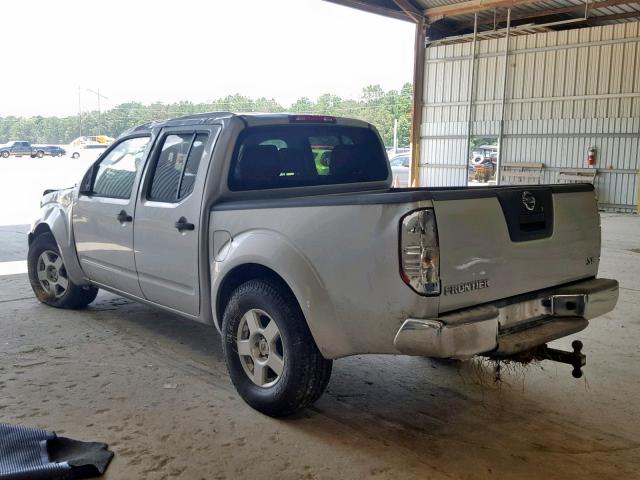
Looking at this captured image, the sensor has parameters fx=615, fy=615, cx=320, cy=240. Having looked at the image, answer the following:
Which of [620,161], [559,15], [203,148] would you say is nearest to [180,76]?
[559,15]

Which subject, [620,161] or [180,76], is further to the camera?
[180,76]

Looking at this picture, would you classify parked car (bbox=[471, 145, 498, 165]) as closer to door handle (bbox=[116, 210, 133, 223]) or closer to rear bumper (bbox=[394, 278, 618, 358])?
door handle (bbox=[116, 210, 133, 223])

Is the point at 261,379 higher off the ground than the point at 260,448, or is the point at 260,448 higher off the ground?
the point at 261,379

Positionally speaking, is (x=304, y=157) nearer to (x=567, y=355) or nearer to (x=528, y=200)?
(x=528, y=200)

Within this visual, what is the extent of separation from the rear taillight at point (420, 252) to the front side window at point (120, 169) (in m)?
2.63

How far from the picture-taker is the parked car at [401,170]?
23597 millimetres

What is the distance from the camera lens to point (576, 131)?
723 inches

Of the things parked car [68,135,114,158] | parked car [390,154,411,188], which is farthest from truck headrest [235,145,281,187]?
parked car [68,135,114,158]

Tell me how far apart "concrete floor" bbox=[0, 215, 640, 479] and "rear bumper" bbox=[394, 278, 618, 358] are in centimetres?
60

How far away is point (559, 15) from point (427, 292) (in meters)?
20.0

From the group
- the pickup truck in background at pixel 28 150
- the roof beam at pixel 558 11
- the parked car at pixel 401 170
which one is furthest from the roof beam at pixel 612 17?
the pickup truck in background at pixel 28 150

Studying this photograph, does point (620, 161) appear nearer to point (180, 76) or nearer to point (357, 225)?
point (357, 225)

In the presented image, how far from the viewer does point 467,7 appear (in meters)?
19.2

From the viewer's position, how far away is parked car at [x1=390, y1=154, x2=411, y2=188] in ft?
77.4
